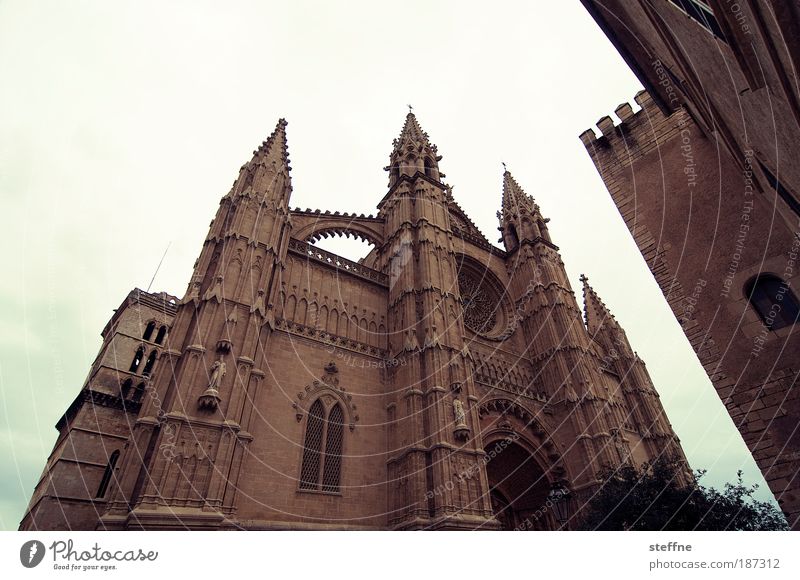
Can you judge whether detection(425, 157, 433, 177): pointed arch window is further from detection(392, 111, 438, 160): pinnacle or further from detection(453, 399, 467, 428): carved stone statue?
detection(453, 399, 467, 428): carved stone statue

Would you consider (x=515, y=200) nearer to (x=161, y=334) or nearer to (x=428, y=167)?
(x=428, y=167)

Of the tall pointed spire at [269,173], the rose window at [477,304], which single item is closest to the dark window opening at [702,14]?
the tall pointed spire at [269,173]

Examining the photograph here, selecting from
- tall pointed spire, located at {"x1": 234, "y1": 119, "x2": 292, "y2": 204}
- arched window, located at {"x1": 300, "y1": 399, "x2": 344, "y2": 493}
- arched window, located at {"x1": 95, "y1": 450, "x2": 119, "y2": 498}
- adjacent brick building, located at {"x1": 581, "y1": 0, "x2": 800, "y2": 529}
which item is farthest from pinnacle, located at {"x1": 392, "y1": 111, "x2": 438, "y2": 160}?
arched window, located at {"x1": 95, "y1": 450, "x2": 119, "y2": 498}

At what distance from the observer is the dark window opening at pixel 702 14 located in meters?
6.19

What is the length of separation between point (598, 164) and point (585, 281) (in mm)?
22377

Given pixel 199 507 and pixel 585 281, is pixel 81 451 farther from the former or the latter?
pixel 585 281

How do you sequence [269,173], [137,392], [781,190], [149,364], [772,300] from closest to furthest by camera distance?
[781,190] < [772,300] < [269,173] < [137,392] < [149,364]

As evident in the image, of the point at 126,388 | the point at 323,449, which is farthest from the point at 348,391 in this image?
the point at 126,388

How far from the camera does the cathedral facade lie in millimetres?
11422

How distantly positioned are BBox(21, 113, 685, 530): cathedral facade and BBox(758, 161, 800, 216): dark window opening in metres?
8.60

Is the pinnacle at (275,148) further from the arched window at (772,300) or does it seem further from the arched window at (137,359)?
the arched window at (772,300)

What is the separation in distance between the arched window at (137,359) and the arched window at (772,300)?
28.9m

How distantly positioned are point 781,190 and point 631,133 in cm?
707

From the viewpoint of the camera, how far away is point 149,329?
26.2 meters
